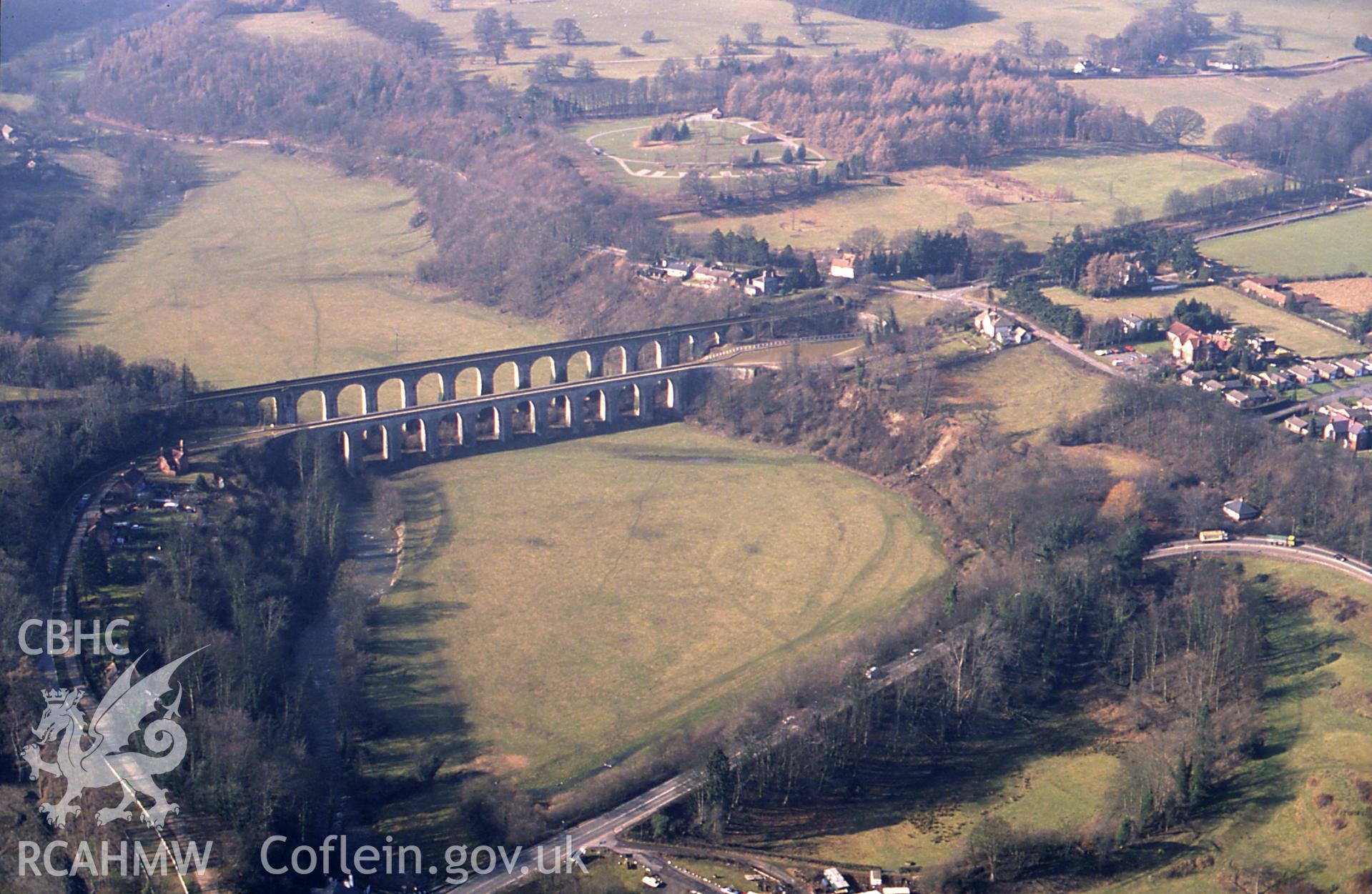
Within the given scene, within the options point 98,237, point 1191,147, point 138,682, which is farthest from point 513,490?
point 1191,147

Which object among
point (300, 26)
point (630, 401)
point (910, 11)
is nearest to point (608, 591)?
point (630, 401)

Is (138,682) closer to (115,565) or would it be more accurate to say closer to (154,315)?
(115,565)

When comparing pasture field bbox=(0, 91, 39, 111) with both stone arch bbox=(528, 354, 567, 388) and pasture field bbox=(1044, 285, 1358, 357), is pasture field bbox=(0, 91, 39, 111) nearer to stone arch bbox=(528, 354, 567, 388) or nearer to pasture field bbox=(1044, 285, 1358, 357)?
stone arch bbox=(528, 354, 567, 388)

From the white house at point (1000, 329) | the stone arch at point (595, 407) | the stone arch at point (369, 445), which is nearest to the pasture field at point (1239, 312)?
the white house at point (1000, 329)

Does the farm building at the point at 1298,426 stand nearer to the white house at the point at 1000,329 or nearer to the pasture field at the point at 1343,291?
the white house at the point at 1000,329

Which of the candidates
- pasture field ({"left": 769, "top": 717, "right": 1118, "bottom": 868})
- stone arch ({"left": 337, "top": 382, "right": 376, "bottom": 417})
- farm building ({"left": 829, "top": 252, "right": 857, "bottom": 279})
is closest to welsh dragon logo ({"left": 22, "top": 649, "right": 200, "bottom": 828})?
pasture field ({"left": 769, "top": 717, "right": 1118, "bottom": 868})

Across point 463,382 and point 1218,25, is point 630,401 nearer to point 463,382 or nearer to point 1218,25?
point 463,382
